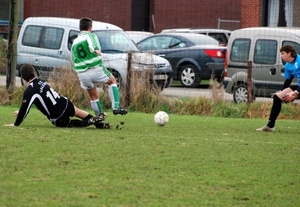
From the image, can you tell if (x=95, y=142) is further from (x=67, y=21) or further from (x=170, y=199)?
(x=67, y=21)

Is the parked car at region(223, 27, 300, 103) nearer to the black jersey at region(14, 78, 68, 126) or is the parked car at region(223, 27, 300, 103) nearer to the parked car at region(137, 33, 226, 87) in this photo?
the parked car at region(137, 33, 226, 87)

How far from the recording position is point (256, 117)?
1716 centimetres

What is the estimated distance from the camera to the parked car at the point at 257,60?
756 inches

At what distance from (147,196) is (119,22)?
31879 millimetres

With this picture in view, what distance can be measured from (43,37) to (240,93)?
5915 mm

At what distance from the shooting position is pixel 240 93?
758 inches

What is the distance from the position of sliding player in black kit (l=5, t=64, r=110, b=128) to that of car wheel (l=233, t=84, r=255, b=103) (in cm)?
691

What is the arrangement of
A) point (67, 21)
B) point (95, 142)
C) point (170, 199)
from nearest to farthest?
1. point (170, 199)
2. point (95, 142)
3. point (67, 21)

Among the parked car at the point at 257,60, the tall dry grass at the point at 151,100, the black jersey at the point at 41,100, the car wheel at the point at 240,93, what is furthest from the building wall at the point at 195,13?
the black jersey at the point at 41,100

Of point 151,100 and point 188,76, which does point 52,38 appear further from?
point 151,100

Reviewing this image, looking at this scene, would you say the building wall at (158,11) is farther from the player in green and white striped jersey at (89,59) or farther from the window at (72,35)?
the player in green and white striped jersey at (89,59)

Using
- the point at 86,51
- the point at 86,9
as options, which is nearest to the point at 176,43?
the point at 86,9

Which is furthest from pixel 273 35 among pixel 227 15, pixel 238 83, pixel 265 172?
pixel 227 15

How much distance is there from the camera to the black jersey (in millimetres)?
12031
